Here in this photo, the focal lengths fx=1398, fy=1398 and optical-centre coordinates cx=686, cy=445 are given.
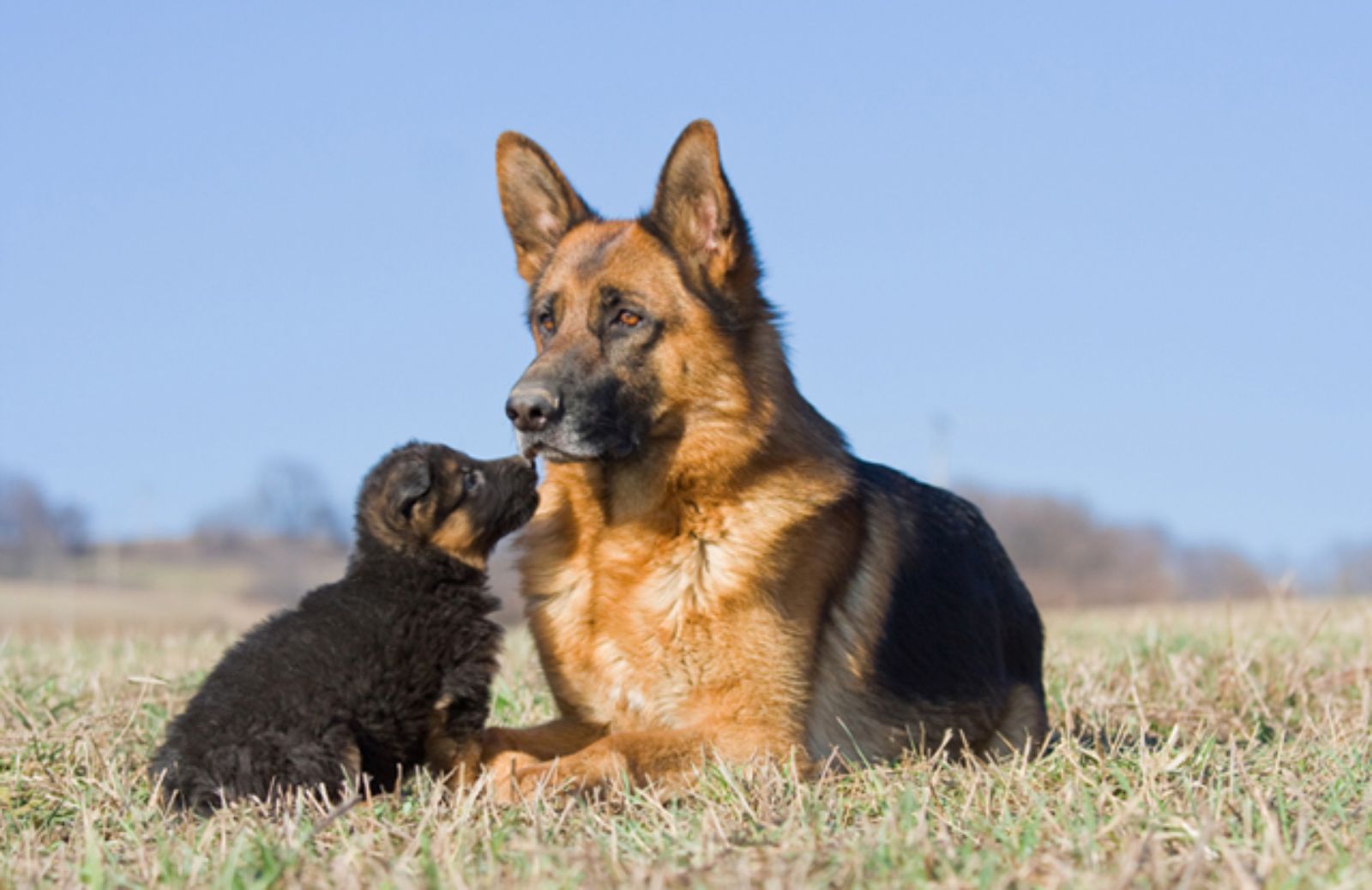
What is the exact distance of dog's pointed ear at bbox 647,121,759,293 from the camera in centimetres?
570

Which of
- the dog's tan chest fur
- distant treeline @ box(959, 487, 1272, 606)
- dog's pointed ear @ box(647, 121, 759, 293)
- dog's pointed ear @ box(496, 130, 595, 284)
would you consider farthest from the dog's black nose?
distant treeline @ box(959, 487, 1272, 606)

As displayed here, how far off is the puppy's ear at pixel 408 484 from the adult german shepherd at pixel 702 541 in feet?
1.71

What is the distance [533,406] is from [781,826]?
6.77 ft

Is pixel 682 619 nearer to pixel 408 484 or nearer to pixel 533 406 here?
pixel 533 406

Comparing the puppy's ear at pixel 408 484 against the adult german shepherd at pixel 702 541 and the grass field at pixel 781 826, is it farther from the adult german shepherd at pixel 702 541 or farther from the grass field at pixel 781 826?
the grass field at pixel 781 826

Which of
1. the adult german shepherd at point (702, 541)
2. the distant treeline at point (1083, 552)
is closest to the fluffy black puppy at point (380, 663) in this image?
the adult german shepherd at point (702, 541)

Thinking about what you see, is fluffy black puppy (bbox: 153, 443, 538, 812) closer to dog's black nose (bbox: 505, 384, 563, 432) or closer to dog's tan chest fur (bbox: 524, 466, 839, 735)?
dog's tan chest fur (bbox: 524, 466, 839, 735)

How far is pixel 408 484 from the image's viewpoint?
18.6ft

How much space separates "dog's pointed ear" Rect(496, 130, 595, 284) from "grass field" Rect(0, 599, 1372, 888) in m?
2.23

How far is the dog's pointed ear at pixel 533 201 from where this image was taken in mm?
6297

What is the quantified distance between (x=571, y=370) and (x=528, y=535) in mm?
889

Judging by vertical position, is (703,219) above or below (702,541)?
above

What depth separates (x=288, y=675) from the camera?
16.7 ft

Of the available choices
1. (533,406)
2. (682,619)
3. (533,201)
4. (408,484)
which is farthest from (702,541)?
(533,201)
